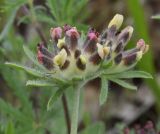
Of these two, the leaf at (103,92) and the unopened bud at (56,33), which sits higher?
the unopened bud at (56,33)

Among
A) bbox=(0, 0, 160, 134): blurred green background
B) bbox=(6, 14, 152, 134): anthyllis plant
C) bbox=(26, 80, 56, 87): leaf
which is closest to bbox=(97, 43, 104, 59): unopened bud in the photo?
bbox=(6, 14, 152, 134): anthyllis plant

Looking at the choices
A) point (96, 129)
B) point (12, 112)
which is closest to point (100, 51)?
point (96, 129)

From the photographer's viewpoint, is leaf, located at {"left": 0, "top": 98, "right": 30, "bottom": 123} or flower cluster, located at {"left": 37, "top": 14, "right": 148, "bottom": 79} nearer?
flower cluster, located at {"left": 37, "top": 14, "right": 148, "bottom": 79}

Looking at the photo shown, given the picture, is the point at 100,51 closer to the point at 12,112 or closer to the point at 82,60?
the point at 82,60

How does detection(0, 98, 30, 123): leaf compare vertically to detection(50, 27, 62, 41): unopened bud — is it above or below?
below

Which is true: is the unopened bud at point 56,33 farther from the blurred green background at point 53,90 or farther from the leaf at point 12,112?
the leaf at point 12,112

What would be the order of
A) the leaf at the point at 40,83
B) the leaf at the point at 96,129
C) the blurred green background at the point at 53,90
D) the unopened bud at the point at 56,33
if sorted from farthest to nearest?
1. the blurred green background at the point at 53,90
2. the leaf at the point at 96,129
3. the unopened bud at the point at 56,33
4. the leaf at the point at 40,83

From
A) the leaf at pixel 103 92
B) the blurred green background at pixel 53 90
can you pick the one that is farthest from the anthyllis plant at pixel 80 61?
the blurred green background at pixel 53 90

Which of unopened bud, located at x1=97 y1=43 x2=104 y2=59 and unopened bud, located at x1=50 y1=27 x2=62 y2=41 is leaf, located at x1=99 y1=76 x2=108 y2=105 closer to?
unopened bud, located at x1=97 y1=43 x2=104 y2=59
